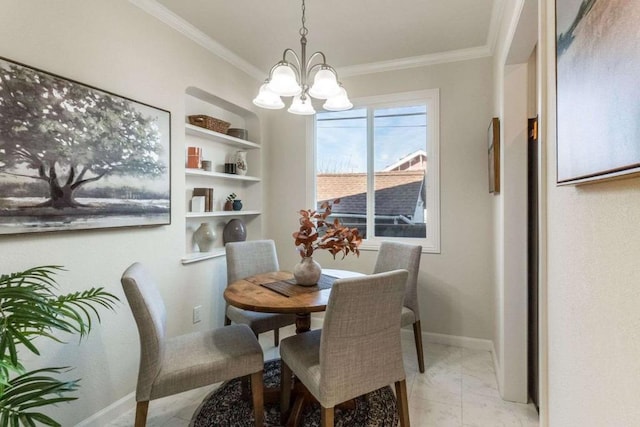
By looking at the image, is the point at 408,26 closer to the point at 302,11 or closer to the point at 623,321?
the point at 302,11

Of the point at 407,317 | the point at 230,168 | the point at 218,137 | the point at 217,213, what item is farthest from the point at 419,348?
the point at 218,137

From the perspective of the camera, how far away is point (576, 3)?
812 mm

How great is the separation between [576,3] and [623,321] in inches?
28.3

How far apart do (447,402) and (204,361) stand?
1519 mm

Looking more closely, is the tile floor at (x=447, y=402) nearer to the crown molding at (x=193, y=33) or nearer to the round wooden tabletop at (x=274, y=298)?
the round wooden tabletop at (x=274, y=298)

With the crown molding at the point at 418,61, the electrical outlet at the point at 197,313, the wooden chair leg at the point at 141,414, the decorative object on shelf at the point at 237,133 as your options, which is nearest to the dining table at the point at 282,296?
the wooden chair leg at the point at 141,414

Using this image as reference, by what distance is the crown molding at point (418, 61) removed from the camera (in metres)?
2.90

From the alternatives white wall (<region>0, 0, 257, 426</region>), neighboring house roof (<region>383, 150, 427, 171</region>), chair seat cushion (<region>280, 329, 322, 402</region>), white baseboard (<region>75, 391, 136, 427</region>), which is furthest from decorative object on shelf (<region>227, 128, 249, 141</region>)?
white baseboard (<region>75, 391, 136, 427</region>)

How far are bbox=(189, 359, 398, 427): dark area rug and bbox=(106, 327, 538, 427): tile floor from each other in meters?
0.10

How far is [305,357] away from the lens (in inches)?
68.1

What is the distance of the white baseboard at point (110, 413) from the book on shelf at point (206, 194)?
1464mm

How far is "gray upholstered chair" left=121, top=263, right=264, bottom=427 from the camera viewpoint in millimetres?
Answer: 1584

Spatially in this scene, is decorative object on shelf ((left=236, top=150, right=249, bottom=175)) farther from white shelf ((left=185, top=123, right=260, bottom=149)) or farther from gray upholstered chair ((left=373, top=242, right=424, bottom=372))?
gray upholstered chair ((left=373, top=242, right=424, bottom=372))

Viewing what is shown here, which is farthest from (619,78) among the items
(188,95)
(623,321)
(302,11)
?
(188,95)
